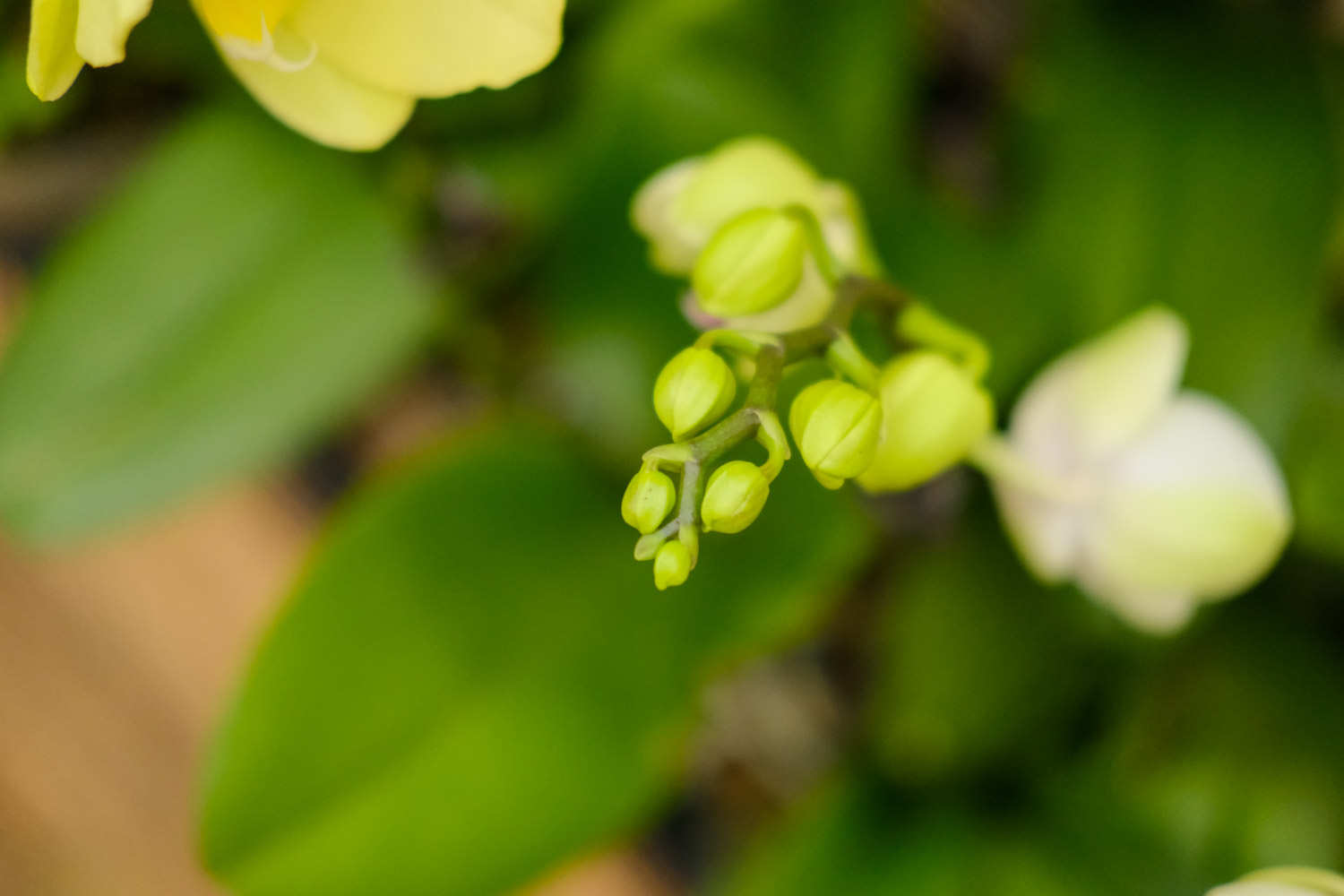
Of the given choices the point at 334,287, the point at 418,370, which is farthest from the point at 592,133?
the point at 418,370

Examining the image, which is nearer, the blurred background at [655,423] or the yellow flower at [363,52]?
the yellow flower at [363,52]

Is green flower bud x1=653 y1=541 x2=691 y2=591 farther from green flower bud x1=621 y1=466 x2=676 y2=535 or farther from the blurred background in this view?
the blurred background

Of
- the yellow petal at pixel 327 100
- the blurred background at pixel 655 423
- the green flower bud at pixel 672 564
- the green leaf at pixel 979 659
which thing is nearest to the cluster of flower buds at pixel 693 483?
the green flower bud at pixel 672 564

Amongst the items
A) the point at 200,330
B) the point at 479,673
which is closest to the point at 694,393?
the point at 479,673

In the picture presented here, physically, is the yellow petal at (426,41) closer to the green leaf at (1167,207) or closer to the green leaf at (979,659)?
the green leaf at (1167,207)

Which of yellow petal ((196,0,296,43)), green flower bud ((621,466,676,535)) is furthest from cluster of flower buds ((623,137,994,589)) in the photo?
yellow petal ((196,0,296,43))

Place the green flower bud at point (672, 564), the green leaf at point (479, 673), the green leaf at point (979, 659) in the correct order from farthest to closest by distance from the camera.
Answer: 1. the green leaf at point (979, 659)
2. the green leaf at point (479, 673)
3. the green flower bud at point (672, 564)

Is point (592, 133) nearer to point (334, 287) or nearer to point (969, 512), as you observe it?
point (334, 287)
